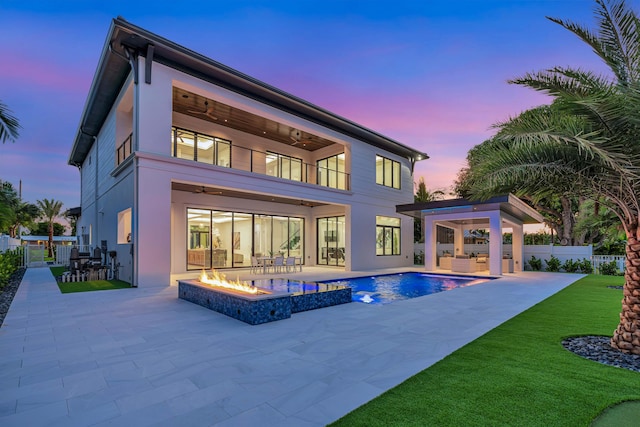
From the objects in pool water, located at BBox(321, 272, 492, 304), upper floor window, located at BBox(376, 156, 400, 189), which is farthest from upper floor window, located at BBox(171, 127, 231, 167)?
upper floor window, located at BBox(376, 156, 400, 189)

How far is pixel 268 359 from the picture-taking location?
4137 millimetres

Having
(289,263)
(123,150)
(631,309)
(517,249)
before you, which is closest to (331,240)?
(289,263)

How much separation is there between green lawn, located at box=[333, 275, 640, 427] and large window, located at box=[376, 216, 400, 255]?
1328 centimetres

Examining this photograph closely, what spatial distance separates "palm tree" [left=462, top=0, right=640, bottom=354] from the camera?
13.3ft

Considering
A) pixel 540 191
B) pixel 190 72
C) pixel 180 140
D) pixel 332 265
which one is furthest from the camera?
pixel 332 265

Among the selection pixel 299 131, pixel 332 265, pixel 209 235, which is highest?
pixel 299 131

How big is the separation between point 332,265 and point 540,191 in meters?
13.8

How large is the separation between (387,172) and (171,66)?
12614 millimetres

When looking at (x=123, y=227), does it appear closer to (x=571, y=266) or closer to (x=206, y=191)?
(x=206, y=191)

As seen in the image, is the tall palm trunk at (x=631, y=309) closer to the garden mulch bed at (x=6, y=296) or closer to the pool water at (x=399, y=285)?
the pool water at (x=399, y=285)

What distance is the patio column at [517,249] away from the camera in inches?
643

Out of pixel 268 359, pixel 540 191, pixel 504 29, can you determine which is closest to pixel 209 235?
pixel 268 359

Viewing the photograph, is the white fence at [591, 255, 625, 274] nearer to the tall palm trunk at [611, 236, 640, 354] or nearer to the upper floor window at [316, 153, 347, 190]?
the upper floor window at [316, 153, 347, 190]

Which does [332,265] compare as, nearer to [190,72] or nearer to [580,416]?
[190,72]
